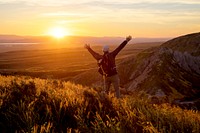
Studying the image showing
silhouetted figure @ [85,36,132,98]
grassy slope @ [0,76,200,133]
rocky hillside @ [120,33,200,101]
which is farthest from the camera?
rocky hillside @ [120,33,200,101]

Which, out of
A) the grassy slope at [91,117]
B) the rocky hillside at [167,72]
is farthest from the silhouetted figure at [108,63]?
the rocky hillside at [167,72]

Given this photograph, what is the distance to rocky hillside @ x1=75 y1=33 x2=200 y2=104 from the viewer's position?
66.0 ft

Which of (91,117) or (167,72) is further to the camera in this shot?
(167,72)

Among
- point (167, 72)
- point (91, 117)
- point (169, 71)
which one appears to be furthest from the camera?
point (169, 71)

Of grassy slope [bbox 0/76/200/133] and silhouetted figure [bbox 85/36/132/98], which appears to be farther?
silhouetted figure [bbox 85/36/132/98]

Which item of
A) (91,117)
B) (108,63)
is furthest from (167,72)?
(91,117)

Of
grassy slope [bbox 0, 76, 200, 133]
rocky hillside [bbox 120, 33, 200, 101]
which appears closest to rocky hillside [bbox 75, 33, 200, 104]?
rocky hillside [bbox 120, 33, 200, 101]

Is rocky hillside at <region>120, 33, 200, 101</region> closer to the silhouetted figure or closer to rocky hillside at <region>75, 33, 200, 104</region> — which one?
rocky hillside at <region>75, 33, 200, 104</region>

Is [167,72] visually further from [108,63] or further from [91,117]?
[91,117]

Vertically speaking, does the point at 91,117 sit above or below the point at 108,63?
below

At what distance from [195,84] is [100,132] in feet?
56.1

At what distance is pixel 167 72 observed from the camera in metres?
21.6

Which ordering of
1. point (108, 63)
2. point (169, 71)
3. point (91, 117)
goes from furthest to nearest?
point (169, 71)
point (108, 63)
point (91, 117)

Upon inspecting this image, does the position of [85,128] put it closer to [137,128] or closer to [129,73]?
[137,128]
